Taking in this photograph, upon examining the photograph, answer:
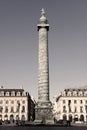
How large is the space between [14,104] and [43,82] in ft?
121

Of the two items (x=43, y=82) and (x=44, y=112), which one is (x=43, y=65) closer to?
(x=43, y=82)

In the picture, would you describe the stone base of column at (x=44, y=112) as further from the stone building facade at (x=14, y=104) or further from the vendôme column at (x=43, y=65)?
the stone building facade at (x=14, y=104)

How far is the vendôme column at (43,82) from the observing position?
81438mm

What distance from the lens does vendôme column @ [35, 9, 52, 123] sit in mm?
81438

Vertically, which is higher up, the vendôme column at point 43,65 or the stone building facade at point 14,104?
the vendôme column at point 43,65

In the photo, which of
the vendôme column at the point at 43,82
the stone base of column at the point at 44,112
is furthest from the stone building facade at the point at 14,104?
the vendôme column at the point at 43,82

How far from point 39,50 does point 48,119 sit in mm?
19258

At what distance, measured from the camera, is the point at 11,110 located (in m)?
115

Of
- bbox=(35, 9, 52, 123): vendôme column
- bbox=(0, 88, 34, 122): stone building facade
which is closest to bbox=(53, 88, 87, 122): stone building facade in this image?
bbox=(0, 88, 34, 122): stone building facade

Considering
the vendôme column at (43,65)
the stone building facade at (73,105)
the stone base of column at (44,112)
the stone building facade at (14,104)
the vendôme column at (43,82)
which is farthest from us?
the stone building facade at (73,105)

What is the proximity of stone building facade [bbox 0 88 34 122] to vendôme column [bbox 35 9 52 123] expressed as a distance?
107 ft

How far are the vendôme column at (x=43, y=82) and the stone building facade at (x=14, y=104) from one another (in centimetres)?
3262

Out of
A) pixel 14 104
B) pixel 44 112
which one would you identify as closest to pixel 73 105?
pixel 14 104

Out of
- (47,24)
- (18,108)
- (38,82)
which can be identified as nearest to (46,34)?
(47,24)
